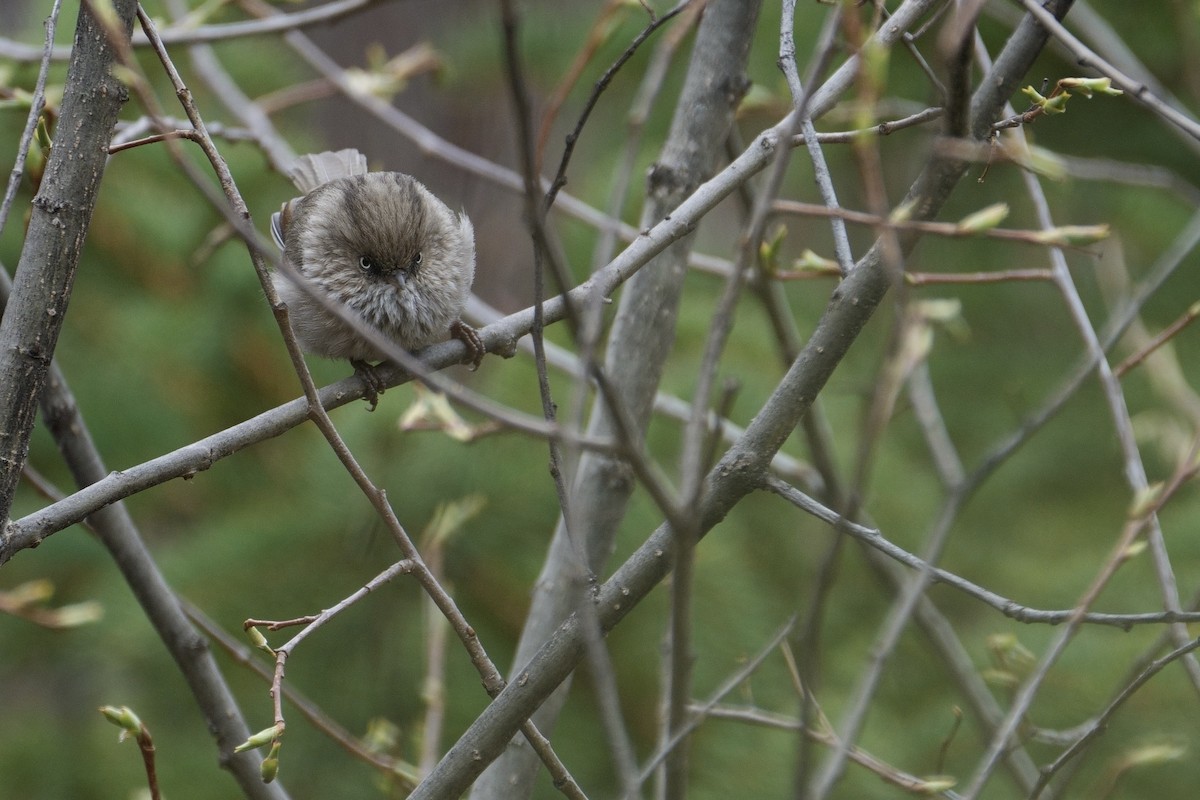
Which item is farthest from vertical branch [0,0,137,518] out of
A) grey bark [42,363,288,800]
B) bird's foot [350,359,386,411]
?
bird's foot [350,359,386,411]

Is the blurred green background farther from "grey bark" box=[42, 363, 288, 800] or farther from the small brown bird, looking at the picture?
"grey bark" box=[42, 363, 288, 800]

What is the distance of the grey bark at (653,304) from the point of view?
103 inches

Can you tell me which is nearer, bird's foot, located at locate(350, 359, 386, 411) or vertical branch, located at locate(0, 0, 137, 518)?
vertical branch, located at locate(0, 0, 137, 518)

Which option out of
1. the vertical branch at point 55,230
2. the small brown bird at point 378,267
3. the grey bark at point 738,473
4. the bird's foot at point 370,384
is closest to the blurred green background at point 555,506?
the small brown bird at point 378,267

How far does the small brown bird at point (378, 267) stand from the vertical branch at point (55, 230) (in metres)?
1.01

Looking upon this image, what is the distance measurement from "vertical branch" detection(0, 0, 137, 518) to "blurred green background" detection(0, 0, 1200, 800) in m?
1.34

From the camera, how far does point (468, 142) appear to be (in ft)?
26.5

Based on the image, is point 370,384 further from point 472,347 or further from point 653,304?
point 653,304

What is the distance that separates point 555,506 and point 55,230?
7.40 ft

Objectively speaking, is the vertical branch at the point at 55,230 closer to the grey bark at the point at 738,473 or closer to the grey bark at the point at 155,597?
the grey bark at the point at 155,597

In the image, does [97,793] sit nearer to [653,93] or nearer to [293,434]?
[293,434]

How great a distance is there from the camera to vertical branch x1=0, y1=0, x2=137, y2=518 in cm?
181

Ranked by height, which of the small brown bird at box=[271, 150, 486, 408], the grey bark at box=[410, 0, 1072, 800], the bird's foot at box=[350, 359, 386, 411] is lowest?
the grey bark at box=[410, 0, 1072, 800]

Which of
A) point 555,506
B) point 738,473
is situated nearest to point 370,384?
point 738,473
